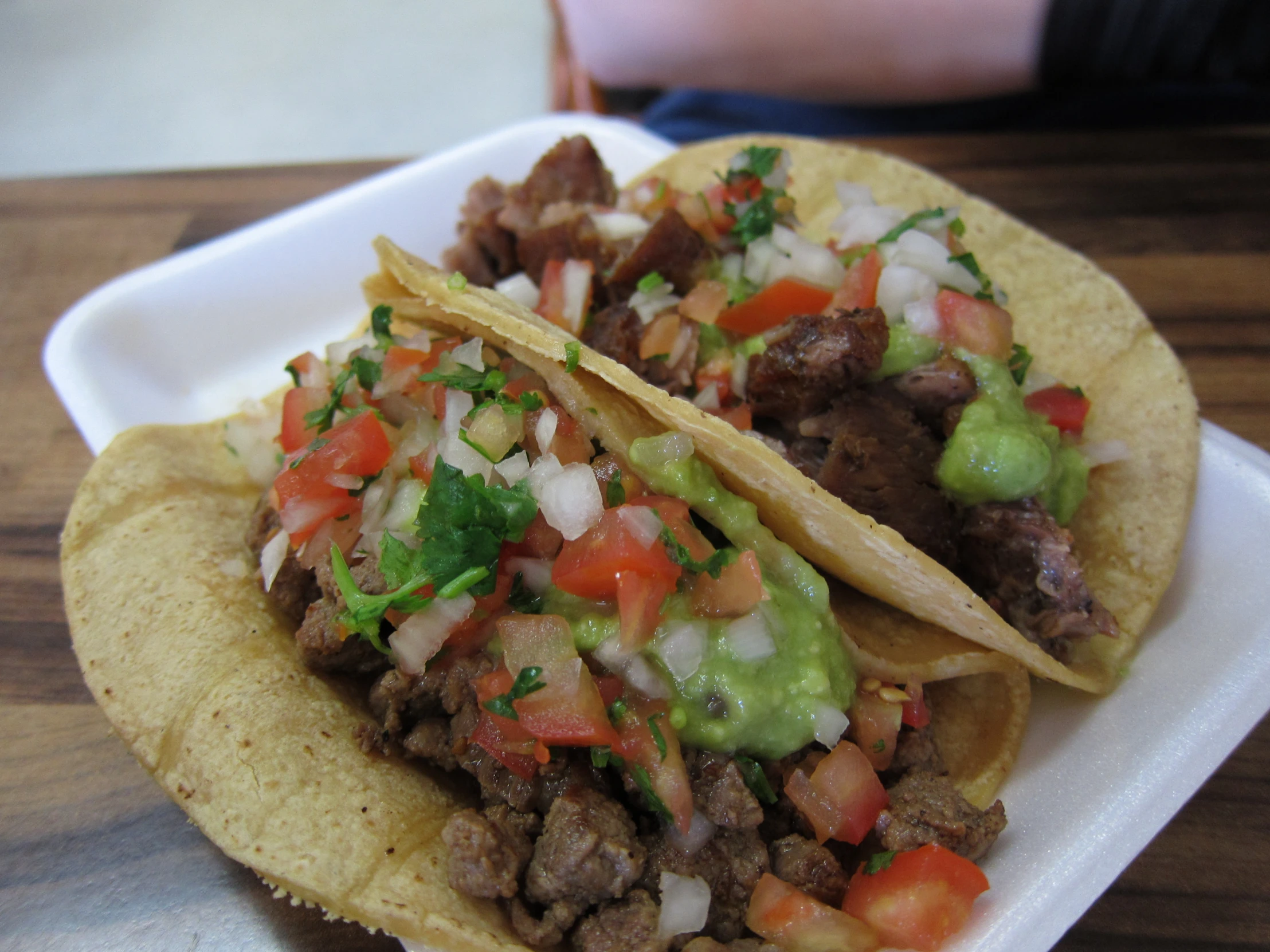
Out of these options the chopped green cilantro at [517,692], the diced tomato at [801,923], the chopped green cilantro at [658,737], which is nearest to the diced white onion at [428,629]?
the chopped green cilantro at [517,692]

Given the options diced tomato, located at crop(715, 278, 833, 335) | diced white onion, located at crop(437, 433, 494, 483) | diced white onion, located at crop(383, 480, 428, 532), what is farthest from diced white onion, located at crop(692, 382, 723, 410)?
diced white onion, located at crop(383, 480, 428, 532)

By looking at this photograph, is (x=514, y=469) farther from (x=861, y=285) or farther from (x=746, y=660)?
(x=861, y=285)

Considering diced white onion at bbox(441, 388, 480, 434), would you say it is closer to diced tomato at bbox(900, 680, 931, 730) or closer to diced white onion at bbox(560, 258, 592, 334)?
diced white onion at bbox(560, 258, 592, 334)

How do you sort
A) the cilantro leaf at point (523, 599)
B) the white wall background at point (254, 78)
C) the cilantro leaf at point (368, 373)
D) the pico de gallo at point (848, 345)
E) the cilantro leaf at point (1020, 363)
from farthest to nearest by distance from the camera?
the white wall background at point (254, 78) < the cilantro leaf at point (1020, 363) < the cilantro leaf at point (368, 373) < the pico de gallo at point (848, 345) < the cilantro leaf at point (523, 599)

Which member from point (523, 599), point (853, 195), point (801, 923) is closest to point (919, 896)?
point (801, 923)

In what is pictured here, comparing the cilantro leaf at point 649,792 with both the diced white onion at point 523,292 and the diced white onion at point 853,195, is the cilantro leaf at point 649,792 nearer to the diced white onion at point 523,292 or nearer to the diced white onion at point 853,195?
the diced white onion at point 523,292

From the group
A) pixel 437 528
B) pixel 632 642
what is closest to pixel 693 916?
pixel 632 642

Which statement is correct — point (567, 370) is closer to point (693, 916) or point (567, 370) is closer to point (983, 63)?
point (693, 916)
